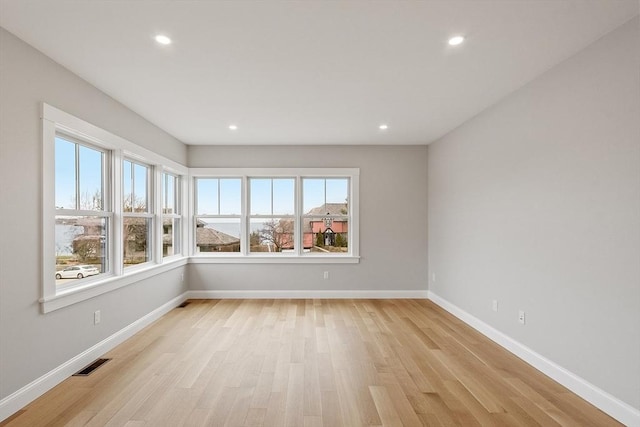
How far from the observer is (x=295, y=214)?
5410 millimetres

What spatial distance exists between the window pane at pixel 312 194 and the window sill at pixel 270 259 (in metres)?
0.85

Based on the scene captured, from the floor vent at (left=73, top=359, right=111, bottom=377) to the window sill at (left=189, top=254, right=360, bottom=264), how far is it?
7.85 ft

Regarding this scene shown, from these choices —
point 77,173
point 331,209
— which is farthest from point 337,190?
point 77,173

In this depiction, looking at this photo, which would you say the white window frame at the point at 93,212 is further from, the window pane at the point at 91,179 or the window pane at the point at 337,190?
the window pane at the point at 337,190

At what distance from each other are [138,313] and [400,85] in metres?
3.90

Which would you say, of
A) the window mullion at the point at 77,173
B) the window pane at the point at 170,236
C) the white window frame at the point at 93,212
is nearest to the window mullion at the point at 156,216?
the white window frame at the point at 93,212

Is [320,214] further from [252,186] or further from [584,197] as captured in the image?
[584,197]

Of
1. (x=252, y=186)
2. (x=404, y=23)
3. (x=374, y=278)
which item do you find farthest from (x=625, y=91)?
(x=252, y=186)

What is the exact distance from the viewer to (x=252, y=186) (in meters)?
5.46

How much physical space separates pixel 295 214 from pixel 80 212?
309 cm

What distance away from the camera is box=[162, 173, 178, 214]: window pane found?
15.4ft

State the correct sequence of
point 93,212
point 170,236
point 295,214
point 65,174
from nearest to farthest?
point 65,174, point 93,212, point 170,236, point 295,214

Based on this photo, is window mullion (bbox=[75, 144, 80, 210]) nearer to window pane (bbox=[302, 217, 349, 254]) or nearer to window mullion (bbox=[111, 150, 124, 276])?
window mullion (bbox=[111, 150, 124, 276])

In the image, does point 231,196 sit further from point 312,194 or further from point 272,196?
point 312,194
